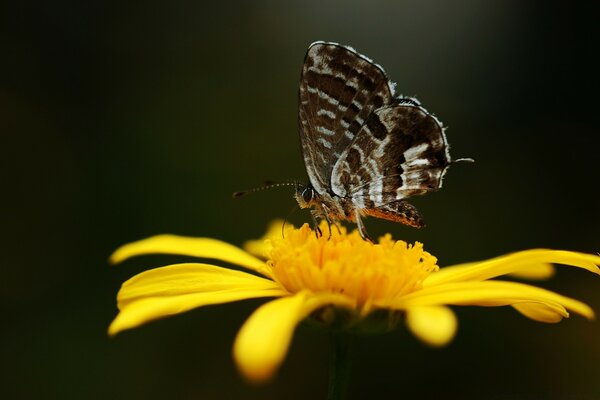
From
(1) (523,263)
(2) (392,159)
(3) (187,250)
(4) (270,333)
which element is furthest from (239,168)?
(4) (270,333)

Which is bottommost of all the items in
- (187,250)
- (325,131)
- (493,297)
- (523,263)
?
(493,297)

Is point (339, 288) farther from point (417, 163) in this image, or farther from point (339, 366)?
point (417, 163)

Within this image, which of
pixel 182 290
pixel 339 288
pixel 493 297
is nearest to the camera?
pixel 493 297

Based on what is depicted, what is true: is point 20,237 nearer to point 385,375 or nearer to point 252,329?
point 385,375

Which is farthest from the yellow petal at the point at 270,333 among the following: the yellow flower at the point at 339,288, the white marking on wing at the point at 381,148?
the white marking on wing at the point at 381,148

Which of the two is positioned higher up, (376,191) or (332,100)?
(332,100)

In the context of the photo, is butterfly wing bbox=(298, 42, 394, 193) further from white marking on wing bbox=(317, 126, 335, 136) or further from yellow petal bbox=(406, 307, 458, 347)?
yellow petal bbox=(406, 307, 458, 347)

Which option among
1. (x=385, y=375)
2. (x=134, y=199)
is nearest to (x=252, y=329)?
(x=385, y=375)
